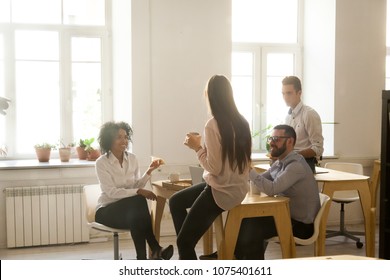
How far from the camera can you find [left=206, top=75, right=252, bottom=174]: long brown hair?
284 centimetres

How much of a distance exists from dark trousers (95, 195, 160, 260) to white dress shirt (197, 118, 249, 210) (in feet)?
1.96

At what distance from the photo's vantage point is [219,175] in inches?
114

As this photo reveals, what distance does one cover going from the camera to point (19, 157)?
4.65 metres

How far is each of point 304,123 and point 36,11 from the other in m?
2.46

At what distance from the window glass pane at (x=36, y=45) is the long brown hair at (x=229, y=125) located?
88.9 inches

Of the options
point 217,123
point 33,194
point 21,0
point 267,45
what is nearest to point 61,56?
point 21,0

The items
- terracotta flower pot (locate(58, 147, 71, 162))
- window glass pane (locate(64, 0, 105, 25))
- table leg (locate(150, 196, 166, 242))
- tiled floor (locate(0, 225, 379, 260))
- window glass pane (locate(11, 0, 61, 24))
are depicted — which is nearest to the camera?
table leg (locate(150, 196, 166, 242))

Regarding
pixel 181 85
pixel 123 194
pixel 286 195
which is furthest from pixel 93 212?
pixel 181 85

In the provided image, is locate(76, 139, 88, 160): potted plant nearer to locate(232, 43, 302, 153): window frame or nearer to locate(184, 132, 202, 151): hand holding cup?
locate(232, 43, 302, 153): window frame

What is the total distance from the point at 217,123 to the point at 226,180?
304 mm

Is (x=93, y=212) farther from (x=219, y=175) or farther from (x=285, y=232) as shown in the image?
(x=285, y=232)

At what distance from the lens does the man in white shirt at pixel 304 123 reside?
3848 mm

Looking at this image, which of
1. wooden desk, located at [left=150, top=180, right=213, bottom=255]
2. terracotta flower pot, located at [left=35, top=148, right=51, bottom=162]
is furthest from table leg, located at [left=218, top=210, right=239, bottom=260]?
terracotta flower pot, located at [left=35, top=148, right=51, bottom=162]

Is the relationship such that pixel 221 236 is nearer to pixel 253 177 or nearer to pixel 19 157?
pixel 253 177
